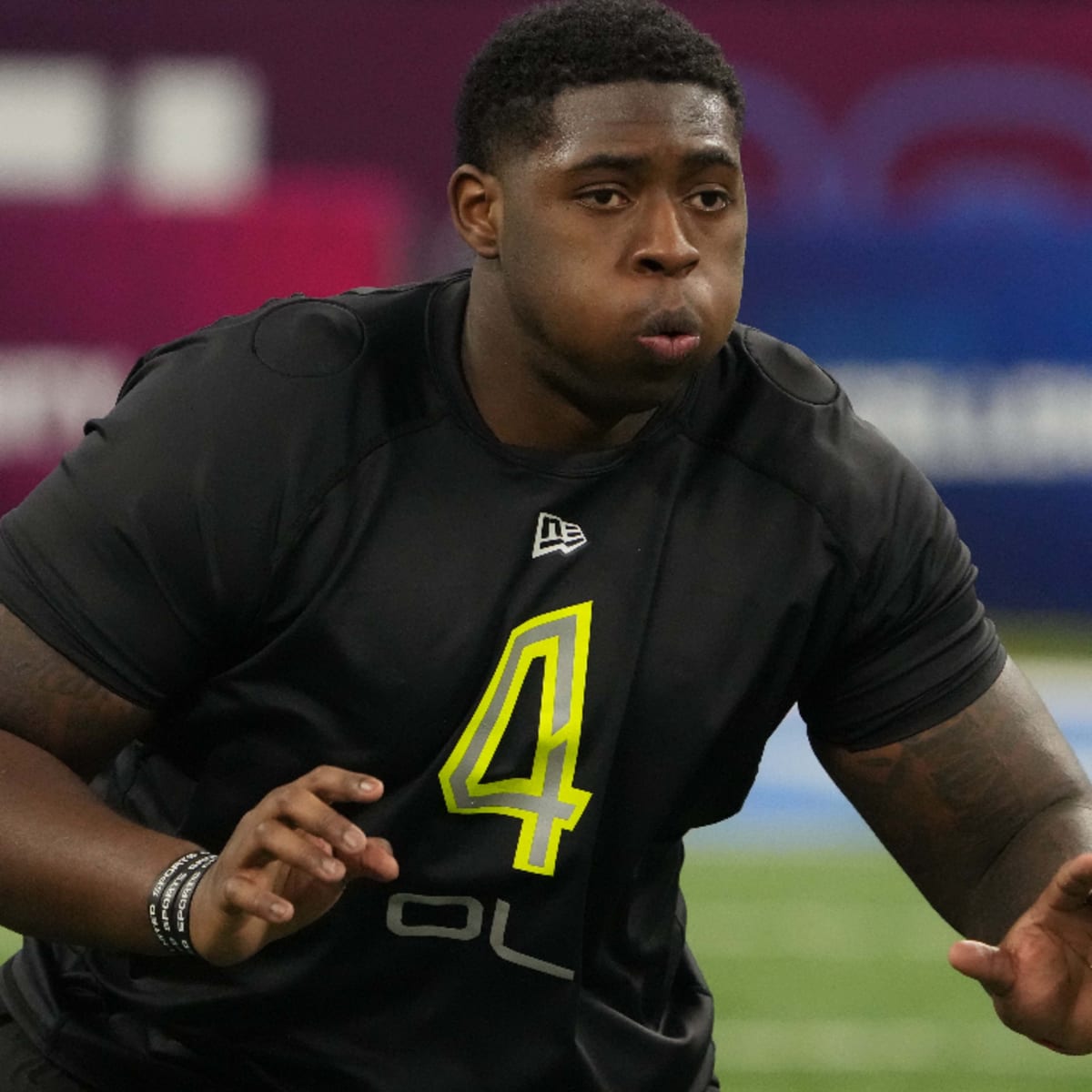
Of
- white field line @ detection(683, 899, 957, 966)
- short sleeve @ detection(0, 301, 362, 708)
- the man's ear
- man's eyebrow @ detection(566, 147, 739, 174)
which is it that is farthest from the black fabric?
white field line @ detection(683, 899, 957, 966)

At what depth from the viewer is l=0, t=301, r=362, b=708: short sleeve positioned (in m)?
2.90

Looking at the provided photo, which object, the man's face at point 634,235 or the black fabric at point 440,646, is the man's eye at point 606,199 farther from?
the black fabric at point 440,646

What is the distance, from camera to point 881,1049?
6.01 m

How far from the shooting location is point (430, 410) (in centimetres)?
310

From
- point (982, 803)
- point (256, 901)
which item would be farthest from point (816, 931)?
point (256, 901)

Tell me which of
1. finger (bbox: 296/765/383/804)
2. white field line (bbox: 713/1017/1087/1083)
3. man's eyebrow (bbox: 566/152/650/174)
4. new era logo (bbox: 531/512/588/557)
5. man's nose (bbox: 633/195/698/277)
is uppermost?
man's eyebrow (bbox: 566/152/650/174)

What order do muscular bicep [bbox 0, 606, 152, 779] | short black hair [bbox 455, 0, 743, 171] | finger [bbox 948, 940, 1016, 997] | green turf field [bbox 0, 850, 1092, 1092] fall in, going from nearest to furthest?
1. finger [bbox 948, 940, 1016, 997]
2. muscular bicep [bbox 0, 606, 152, 779]
3. short black hair [bbox 455, 0, 743, 171]
4. green turf field [bbox 0, 850, 1092, 1092]

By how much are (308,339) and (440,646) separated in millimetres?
423

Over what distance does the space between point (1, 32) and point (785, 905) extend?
608cm

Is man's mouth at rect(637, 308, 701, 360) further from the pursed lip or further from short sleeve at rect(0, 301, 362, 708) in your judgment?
short sleeve at rect(0, 301, 362, 708)

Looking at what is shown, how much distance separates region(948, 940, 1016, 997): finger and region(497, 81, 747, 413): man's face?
740 mm

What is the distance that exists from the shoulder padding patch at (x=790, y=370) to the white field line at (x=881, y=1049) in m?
2.81

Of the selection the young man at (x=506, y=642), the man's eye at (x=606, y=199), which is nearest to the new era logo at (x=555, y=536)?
the young man at (x=506, y=642)

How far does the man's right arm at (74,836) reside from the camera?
268 centimetres
